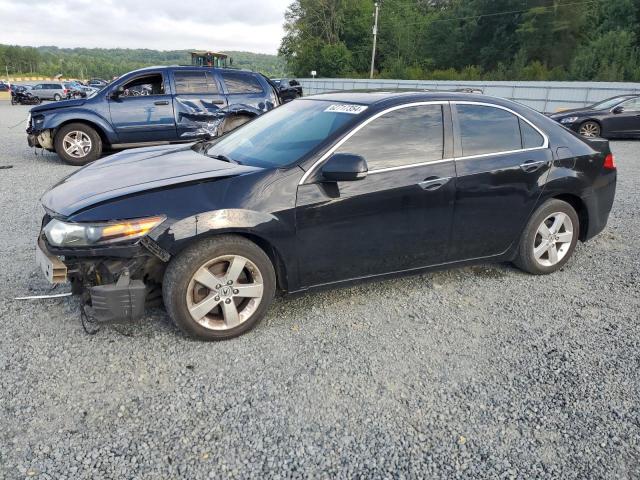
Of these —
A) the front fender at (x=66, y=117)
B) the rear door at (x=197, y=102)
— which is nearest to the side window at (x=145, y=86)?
the rear door at (x=197, y=102)

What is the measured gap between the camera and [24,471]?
7.06 ft

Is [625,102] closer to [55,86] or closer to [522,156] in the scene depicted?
[522,156]

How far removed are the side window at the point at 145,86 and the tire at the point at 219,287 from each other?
7127 millimetres

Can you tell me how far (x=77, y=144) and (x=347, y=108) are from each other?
7.18m

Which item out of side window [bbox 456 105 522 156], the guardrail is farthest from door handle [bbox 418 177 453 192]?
the guardrail

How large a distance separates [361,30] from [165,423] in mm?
73686

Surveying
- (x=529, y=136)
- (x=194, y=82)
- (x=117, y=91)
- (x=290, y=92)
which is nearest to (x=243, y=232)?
(x=529, y=136)

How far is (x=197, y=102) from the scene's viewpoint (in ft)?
30.6

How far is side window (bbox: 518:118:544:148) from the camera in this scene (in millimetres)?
4121

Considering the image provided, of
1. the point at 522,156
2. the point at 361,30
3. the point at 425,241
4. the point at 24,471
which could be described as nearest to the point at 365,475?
the point at 24,471

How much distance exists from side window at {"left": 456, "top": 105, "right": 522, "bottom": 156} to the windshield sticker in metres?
0.79

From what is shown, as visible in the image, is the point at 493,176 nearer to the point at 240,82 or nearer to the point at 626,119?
the point at 240,82

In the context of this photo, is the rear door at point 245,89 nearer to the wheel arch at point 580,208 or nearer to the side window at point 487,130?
the side window at point 487,130

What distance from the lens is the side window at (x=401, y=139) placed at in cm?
348
